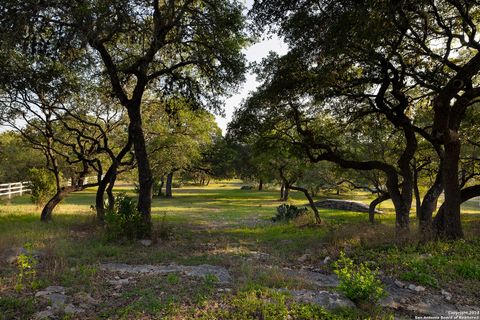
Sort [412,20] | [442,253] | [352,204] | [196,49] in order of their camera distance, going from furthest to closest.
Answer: [352,204] → [196,49] → [412,20] → [442,253]

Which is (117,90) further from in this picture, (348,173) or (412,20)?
(348,173)

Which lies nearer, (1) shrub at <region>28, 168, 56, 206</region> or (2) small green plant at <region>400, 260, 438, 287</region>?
(2) small green plant at <region>400, 260, 438, 287</region>

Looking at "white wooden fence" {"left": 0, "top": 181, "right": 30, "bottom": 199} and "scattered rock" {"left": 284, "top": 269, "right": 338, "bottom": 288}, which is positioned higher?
"white wooden fence" {"left": 0, "top": 181, "right": 30, "bottom": 199}

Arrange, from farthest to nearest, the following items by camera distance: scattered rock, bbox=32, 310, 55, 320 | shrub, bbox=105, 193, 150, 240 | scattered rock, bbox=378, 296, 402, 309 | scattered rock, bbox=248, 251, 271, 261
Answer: shrub, bbox=105, 193, 150, 240
scattered rock, bbox=248, 251, 271, 261
scattered rock, bbox=378, 296, 402, 309
scattered rock, bbox=32, 310, 55, 320

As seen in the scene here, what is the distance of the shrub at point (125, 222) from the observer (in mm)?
9672

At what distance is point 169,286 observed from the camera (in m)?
5.43

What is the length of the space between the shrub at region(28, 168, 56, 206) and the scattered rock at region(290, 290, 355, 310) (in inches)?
668

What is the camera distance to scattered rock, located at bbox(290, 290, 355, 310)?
185 inches

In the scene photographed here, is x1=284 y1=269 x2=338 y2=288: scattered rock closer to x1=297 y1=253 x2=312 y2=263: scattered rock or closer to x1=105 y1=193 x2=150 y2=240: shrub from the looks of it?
x1=297 y1=253 x2=312 y2=263: scattered rock

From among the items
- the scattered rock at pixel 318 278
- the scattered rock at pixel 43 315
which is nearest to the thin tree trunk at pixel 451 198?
the scattered rock at pixel 318 278

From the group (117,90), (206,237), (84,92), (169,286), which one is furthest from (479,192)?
(84,92)

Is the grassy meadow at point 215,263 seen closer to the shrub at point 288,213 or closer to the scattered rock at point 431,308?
the scattered rock at point 431,308

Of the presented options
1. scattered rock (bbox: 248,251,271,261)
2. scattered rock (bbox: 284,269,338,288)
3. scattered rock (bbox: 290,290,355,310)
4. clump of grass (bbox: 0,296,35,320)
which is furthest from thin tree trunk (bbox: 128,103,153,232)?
scattered rock (bbox: 290,290,355,310)

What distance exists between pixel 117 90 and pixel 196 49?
3.16 meters
